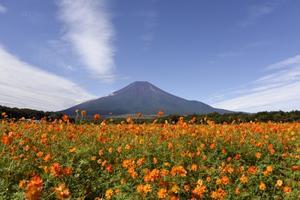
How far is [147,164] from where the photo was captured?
24.2ft

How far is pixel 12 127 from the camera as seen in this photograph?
928 centimetres

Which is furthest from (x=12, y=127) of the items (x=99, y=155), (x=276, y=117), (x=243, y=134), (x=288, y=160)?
(x=276, y=117)

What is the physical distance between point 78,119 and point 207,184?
4.87m

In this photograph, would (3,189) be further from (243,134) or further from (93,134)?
(243,134)

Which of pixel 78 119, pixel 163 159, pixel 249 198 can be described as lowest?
pixel 249 198

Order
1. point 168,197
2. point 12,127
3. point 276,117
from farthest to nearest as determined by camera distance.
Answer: point 276,117, point 12,127, point 168,197

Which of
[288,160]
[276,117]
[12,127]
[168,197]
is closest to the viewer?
[168,197]

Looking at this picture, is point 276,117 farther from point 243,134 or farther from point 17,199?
point 17,199

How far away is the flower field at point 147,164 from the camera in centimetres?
566

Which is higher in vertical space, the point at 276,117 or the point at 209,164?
the point at 276,117

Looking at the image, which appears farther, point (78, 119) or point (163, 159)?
point (78, 119)

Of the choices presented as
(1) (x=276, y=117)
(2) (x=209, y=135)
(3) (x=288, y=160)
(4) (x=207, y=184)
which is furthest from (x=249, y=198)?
(1) (x=276, y=117)

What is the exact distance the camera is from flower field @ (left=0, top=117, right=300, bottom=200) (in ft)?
18.6

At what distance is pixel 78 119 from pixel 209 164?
4059mm
